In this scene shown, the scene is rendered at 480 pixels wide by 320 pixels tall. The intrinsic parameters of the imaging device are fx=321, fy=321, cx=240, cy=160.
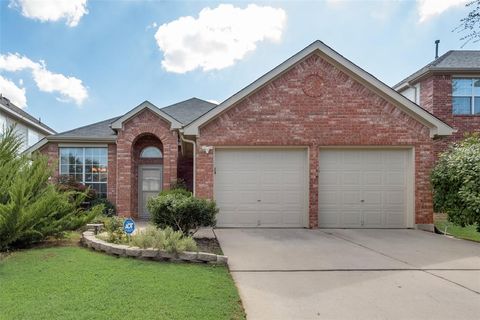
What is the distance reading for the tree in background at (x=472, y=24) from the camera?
4141mm

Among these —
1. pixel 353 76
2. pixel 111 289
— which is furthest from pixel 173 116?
pixel 111 289

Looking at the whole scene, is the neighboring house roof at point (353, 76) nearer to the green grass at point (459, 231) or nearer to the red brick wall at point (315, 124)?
the red brick wall at point (315, 124)

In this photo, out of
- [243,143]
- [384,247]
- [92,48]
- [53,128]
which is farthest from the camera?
[53,128]

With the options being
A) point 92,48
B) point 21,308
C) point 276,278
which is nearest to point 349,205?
point 276,278

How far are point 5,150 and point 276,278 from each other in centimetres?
685

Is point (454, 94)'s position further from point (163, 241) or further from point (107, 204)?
point (107, 204)

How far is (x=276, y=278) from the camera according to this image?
4.95 metres

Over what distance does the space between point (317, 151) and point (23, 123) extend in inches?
697

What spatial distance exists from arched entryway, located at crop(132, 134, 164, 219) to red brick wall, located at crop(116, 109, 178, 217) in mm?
760

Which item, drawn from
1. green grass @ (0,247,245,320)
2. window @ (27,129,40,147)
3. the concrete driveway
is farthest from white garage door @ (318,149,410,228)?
window @ (27,129,40,147)

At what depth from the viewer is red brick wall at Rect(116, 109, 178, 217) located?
518 inches

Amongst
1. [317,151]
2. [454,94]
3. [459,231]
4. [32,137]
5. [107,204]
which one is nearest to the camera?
[317,151]

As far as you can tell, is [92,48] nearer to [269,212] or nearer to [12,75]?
[12,75]

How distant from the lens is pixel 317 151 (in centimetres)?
1012
